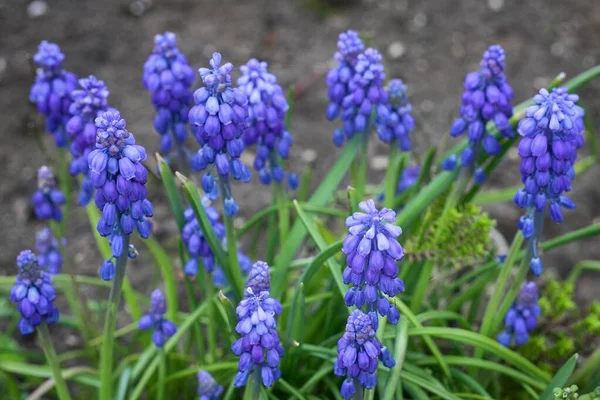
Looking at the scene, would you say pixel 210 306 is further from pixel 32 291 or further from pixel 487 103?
pixel 487 103

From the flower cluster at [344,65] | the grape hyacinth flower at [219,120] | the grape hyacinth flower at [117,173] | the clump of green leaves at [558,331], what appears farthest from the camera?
the clump of green leaves at [558,331]

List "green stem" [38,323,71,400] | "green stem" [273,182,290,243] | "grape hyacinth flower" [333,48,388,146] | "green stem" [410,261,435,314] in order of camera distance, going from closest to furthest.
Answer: "green stem" [38,323,71,400] → "grape hyacinth flower" [333,48,388,146] → "green stem" [410,261,435,314] → "green stem" [273,182,290,243]

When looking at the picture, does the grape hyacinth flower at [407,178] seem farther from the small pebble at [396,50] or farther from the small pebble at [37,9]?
the small pebble at [37,9]

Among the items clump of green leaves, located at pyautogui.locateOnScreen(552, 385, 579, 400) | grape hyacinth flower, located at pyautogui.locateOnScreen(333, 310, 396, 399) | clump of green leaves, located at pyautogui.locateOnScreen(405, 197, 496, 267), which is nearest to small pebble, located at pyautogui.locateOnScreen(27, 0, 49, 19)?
clump of green leaves, located at pyautogui.locateOnScreen(405, 197, 496, 267)

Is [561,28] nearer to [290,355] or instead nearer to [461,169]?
[461,169]

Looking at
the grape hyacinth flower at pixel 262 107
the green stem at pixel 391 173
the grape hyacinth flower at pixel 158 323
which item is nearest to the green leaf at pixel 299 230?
the green stem at pixel 391 173

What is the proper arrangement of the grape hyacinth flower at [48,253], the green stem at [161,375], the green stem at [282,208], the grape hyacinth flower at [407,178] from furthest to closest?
1. the grape hyacinth flower at [407,178]
2. the grape hyacinth flower at [48,253]
3. the green stem at [282,208]
4. the green stem at [161,375]

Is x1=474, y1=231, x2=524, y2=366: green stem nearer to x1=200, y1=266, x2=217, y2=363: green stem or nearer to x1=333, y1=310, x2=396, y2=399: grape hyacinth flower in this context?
x1=333, y1=310, x2=396, y2=399: grape hyacinth flower
